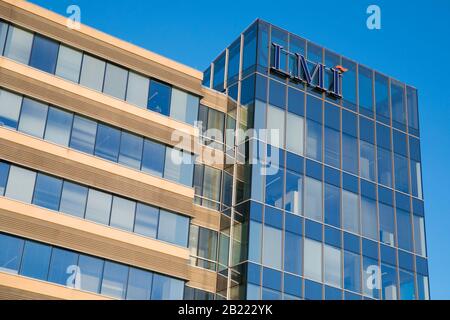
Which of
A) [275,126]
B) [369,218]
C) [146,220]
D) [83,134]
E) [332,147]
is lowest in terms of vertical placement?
[146,220]

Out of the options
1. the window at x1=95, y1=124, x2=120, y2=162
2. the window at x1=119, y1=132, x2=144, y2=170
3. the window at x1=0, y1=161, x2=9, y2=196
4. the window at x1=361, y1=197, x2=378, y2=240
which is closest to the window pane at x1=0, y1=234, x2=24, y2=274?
the window at x1=0, y1=161, x2=9, y2=196

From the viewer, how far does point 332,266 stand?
123 feet

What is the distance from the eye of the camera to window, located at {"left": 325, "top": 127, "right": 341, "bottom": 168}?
40053 mm

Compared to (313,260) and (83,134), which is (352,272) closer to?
(313,260)

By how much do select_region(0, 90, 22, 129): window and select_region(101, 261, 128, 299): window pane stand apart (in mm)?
7791

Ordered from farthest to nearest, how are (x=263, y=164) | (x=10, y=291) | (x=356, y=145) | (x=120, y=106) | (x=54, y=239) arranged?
(x=356, y=145) → (x=263, y=164) → (x=120, y=106) → (x=54, y=239) → (x=10, y=291)

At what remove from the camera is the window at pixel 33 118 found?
1248 inches

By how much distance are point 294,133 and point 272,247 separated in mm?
7183

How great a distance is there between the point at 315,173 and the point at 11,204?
17128 millimetres

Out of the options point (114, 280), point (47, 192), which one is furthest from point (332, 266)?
point (47, 192)

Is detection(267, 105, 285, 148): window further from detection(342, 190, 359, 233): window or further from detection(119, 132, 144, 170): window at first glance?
detection(119, 132, 144, 170): window

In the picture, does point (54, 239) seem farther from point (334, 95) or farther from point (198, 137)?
point (334, 95)

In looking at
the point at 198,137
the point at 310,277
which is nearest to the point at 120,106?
the point at 198,137

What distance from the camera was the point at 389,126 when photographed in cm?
4338
